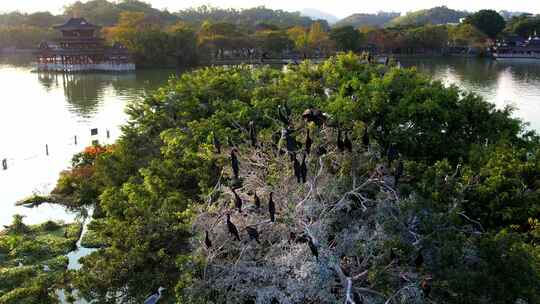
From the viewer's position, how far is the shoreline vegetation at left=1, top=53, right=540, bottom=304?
7113 mm

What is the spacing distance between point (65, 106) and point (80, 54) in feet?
66.9

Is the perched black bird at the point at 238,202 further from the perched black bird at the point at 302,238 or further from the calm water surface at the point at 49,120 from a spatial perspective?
the calm water surface at the point at 49,120

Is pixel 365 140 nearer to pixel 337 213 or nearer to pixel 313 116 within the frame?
pixel 313 116

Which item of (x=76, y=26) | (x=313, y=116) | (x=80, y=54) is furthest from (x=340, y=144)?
(x=76, y=26)

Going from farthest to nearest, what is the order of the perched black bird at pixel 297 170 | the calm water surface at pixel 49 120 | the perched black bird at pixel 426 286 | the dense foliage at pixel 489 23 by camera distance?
the dense foliage at pixel 489 23 < the calm water surface at pixel 49 120 < the perched black bird at pixel 297 170 < the perched black bird at pixel 426 286

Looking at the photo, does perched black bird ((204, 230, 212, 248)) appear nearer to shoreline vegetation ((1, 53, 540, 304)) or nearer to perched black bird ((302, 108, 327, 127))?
shoreline vegetation ((1, 53, 540, 304))

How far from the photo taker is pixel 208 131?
12891 millimetres

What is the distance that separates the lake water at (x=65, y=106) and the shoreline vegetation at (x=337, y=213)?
7181 mm

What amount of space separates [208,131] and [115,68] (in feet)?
137

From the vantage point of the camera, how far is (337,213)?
8180mm

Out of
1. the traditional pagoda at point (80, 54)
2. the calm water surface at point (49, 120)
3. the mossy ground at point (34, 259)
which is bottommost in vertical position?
the mossy ground at point (34, 259)

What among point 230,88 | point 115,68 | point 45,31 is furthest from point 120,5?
point 230,88

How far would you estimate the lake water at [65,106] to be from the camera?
19.3 meters

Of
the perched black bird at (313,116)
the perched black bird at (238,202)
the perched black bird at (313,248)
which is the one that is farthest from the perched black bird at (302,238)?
the perched black bird at (313,116)
